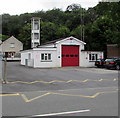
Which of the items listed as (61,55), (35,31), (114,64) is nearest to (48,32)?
(35,31)

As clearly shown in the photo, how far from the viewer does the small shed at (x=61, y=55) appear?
27.7m

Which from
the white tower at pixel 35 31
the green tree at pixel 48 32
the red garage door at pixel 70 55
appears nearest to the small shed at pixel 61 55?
the red garage door at pixel 70 55

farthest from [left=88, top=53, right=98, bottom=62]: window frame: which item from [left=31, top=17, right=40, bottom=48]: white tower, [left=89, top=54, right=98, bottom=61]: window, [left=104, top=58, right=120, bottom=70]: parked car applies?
[left=31, top=17, right=40, bottom=48]: white tower

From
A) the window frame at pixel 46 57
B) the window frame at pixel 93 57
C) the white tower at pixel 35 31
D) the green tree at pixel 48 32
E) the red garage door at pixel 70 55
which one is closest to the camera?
the window frame at pixel 46 57

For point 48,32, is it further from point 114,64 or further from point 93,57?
point 114,64

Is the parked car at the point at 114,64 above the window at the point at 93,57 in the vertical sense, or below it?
below

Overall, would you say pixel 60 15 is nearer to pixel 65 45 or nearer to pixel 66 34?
pixel 66 34

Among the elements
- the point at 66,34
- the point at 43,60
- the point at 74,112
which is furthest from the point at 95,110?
the point at 66,34

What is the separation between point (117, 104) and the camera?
7.55m

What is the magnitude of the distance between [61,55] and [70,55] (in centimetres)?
154

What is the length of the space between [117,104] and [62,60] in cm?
2179

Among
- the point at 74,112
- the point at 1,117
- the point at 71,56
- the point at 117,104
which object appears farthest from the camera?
the point at 71,56

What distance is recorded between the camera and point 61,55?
29.2m

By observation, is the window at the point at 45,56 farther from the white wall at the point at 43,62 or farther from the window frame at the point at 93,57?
the window frame at the point at 93,57
